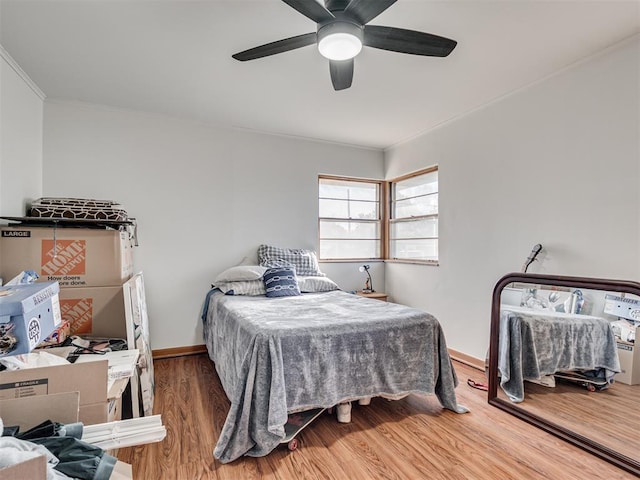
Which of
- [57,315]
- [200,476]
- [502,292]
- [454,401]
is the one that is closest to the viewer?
[57,315]

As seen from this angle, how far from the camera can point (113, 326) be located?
2.45 metres

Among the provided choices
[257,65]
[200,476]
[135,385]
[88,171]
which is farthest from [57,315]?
[88,171]

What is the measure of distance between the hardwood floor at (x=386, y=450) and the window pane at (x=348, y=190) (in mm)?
2700

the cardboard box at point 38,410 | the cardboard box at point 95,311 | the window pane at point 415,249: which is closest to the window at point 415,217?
the window pane at point 415,249

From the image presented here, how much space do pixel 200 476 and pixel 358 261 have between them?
322 centimetres

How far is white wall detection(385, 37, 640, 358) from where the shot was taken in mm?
2283

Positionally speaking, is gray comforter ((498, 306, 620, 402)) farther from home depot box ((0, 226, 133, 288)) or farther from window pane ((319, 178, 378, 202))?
home depot box ((0, 226, 133, 288))

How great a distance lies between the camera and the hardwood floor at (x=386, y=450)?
1789 millimetres

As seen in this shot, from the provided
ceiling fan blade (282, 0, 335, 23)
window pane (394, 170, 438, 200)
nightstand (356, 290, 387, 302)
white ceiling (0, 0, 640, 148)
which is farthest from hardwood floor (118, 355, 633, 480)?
white ceiling (0, 0, 640, 148)

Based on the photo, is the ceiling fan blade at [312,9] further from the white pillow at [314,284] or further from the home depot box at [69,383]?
the white pillow at [314,284]

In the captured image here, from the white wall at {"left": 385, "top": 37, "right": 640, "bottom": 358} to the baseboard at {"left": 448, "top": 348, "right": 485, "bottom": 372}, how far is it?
0.06m

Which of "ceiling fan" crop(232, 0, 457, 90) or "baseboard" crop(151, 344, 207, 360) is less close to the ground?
"ceiling fan" crop(232, 0, 457, 90)

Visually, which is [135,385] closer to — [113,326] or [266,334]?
[113,326]

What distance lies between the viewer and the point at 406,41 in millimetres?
1807
